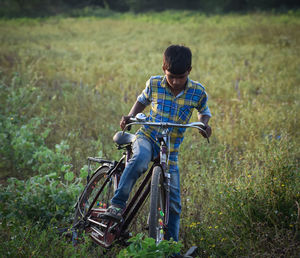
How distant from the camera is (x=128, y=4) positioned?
47188 mm

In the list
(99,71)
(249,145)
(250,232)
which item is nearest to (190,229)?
(250,232)

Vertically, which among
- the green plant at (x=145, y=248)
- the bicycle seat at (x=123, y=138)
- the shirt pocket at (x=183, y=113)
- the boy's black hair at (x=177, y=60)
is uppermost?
the boy's black hair at (x=177, y=60)

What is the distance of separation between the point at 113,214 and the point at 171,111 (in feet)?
3.21

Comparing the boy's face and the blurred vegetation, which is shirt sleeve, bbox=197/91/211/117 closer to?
the boy's face

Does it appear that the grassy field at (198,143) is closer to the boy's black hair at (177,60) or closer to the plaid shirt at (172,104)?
the plaid shirt at (172,104)

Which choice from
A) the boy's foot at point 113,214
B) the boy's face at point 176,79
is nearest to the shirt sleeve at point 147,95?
the boy's face at point 176,79

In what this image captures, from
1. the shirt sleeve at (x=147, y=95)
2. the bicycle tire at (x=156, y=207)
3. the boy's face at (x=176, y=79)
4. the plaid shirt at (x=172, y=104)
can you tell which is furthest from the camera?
the shirt sleeve at (x=147, y=95)

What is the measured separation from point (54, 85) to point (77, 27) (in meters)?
17.3

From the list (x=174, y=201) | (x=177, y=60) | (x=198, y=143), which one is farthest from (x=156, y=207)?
(x=198, y=143)

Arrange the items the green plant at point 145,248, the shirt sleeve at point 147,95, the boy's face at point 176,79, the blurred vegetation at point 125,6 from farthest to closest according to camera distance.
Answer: the blurred vegetation at point 125,6, the shirt sleeve at point 147,95, the boy's face at point 176,79, the green plant at point 145,248

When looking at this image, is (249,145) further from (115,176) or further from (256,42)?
(256,42)

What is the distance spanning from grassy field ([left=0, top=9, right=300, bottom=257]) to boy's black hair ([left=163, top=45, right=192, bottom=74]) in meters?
1.24

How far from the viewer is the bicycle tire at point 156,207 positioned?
2693mm

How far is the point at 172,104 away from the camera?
3.10m
